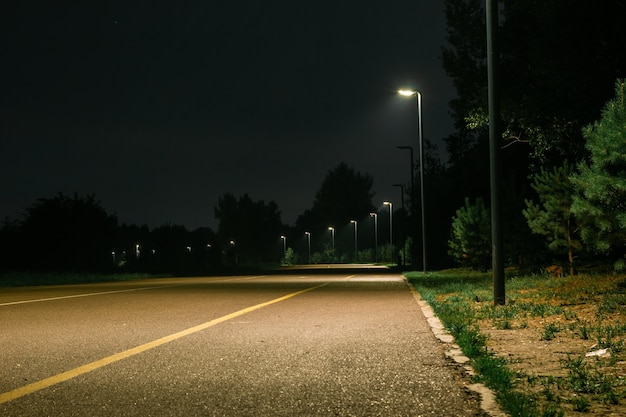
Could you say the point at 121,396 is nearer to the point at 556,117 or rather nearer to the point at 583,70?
the point at 583,70

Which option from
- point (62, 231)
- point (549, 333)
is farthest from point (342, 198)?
point (549, 333)

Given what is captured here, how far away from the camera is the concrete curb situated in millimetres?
4648

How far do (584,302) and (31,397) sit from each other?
33.2 ft

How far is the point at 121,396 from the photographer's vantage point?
518 centimetres

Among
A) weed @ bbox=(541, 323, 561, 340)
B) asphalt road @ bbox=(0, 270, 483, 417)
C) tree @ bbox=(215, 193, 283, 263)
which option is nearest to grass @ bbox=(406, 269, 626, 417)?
weed @ bbox=(541, 323, 561, 340)

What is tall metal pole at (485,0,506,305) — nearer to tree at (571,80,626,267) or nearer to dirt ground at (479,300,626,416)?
tree at (571,80,626,267)

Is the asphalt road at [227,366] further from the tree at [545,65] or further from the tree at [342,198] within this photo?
the tree at [342,198]

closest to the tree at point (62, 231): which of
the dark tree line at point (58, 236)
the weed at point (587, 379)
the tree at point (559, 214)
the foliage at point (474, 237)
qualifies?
the dark tree line at point (58, 236)

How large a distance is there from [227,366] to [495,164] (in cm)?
826

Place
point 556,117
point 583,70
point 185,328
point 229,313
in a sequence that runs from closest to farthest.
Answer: point 185,328 → point 229,313 → point 583,70 → point 556,117

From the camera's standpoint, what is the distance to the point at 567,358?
6629 millimetres

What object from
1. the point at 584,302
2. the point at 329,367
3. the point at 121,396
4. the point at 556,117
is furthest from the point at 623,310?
the point at 556,117

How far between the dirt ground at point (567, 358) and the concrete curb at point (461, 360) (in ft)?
0.98

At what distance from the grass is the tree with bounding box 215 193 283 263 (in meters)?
154
